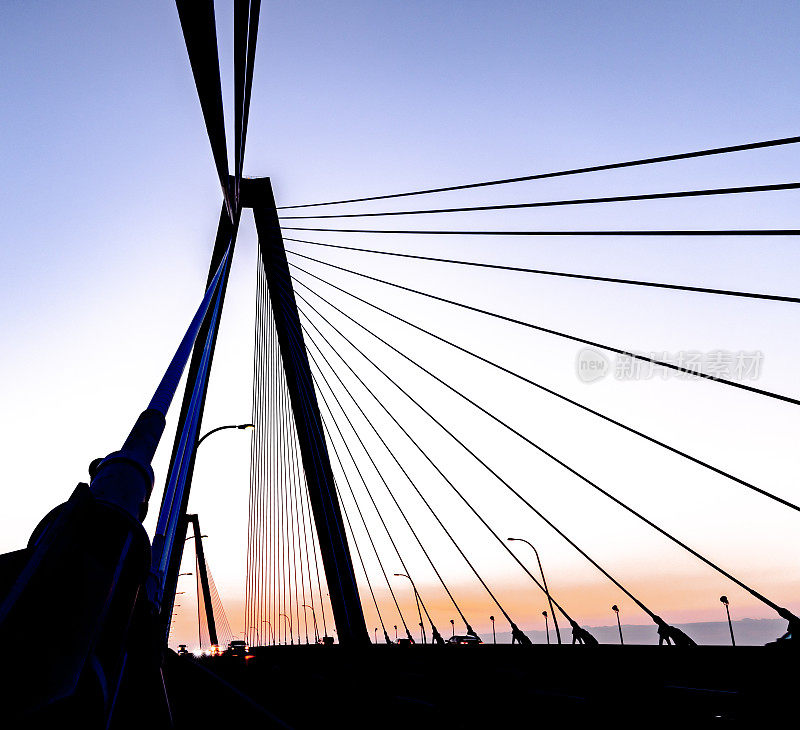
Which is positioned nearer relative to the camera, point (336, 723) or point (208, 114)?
point (208, 114)

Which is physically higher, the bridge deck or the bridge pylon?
the bridge pylon

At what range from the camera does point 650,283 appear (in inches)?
284

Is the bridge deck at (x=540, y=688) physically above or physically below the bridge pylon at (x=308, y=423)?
below

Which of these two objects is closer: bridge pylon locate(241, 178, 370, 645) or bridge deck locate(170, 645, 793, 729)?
bridge deck locate(170, 645, 793, 729)

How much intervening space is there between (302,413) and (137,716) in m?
13.2

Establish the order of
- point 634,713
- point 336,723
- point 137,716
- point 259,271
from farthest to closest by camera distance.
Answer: point 259,271, point 336,723, point 634,713, point 137,716

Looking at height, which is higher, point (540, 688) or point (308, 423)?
point (308, 423)

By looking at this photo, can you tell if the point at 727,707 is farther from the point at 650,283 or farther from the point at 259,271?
the point at 259,271

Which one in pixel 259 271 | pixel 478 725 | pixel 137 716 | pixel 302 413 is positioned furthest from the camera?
pixel 259 271

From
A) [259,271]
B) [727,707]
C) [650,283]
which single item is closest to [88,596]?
[727,707]

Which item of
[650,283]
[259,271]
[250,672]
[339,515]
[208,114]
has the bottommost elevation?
[250,672]

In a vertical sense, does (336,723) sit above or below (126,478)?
below

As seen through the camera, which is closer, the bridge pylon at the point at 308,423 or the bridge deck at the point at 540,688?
the bridge deck at the point at 540,688

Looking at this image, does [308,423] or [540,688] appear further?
[308,423]
